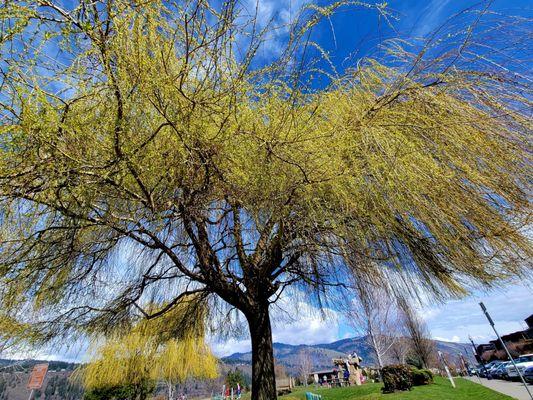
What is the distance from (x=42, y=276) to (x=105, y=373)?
18479 mm

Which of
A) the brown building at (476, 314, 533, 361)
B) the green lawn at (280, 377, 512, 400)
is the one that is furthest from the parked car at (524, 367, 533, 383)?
the brown building at (476, 314, 533, 361)

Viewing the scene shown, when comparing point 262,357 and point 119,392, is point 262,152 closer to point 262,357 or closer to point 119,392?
point 262,357

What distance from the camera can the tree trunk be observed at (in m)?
3.85

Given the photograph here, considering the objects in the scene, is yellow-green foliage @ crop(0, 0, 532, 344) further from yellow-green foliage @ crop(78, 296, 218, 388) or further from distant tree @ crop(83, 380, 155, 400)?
distant tree @ crop(83, 380, 155, 400)

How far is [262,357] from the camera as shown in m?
4.02

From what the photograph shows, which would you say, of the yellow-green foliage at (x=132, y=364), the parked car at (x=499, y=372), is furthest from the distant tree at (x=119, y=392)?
the parked car at (x=499, y=372)

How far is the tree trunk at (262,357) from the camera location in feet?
12.6

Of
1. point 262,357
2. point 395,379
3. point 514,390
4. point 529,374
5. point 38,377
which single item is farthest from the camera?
point 529,374

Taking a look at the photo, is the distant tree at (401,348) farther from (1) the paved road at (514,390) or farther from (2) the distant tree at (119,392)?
(2) the distant tree at (119,392)

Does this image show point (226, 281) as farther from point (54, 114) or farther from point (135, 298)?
point (54, 114)

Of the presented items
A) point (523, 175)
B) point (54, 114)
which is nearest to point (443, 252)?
point (523, 175)

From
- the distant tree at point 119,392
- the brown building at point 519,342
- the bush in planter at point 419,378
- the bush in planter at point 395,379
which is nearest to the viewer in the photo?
the bush in planter at point 395,379

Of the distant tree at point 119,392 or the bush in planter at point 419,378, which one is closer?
the bush in planter at point 419,378

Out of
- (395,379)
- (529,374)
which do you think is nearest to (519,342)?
(529,374)
